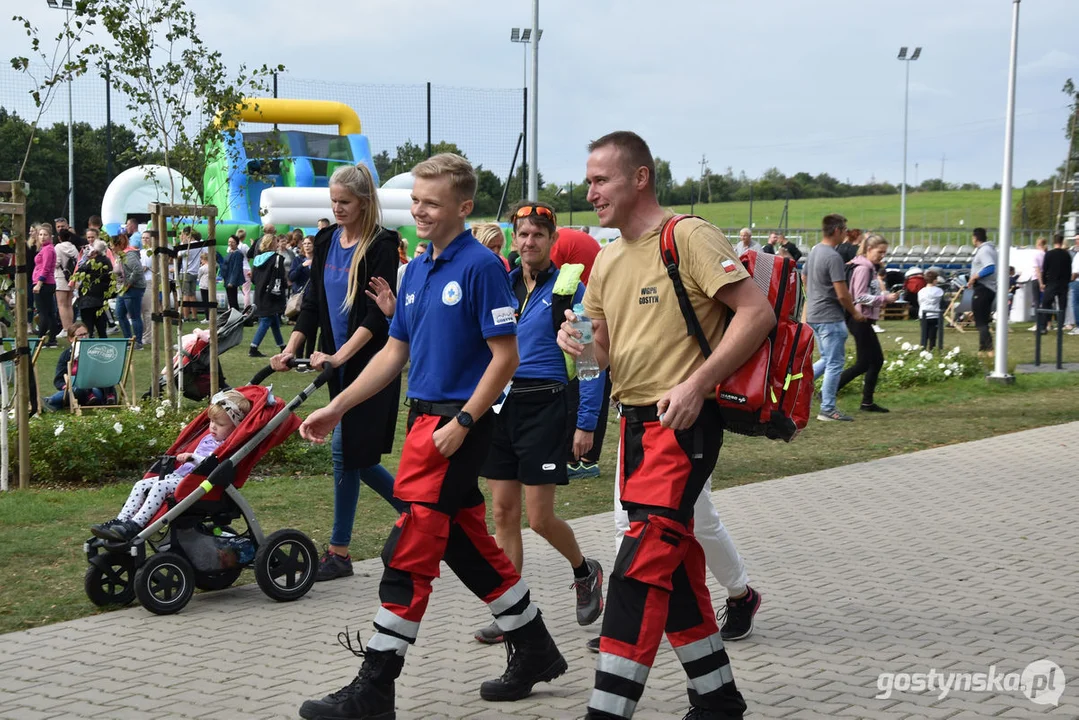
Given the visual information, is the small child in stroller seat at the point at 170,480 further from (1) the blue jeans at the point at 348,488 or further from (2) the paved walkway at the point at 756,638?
(1) the blue jeans at the point at 348,488

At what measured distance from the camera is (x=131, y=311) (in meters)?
19.7

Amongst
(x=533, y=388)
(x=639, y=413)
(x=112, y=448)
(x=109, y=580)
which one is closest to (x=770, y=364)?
(x=639, y=413)

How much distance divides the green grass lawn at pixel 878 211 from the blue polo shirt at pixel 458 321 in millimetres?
52014

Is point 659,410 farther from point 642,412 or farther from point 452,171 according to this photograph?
point 452,171

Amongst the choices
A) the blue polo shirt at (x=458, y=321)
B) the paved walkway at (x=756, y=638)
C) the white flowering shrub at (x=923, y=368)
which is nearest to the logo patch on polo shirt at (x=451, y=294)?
the blue polo shirt at (x=458, y=321)

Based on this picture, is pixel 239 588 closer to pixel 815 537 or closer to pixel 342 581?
pixel 342 581

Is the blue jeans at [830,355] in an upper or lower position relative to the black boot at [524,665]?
upper

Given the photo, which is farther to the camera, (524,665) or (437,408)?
(524,665)

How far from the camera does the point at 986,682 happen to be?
4.75 metres

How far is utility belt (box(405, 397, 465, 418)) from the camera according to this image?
14.4ft

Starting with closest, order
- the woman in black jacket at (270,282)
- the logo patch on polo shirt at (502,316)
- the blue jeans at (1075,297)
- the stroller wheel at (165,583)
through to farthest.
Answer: the logo patch on polo shirt at (502,316) → the stroller wheel at (165,583) → the woman in black jacket at (270,282) → the blue jeans at (1075,297)

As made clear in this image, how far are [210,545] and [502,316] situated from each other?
7.87 feet

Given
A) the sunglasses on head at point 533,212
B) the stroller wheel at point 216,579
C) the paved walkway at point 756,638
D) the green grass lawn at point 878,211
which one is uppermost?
the green grass lawn at point 878,211

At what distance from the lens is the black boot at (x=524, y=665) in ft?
15.0
